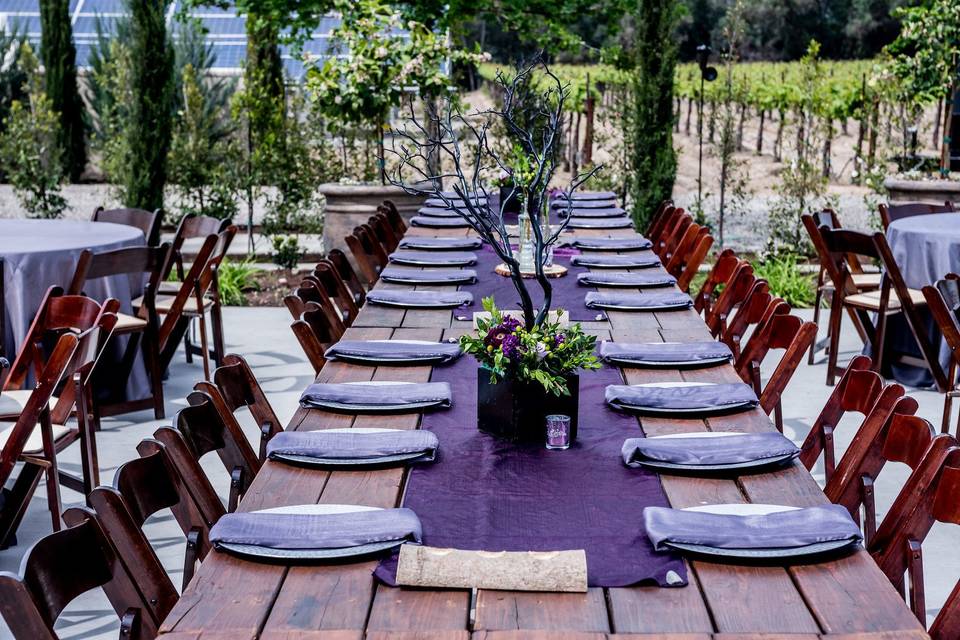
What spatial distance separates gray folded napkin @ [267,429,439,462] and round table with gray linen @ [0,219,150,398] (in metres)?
2.86

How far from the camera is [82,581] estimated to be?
1.99m

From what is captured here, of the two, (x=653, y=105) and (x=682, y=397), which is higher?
(x=653, y=105)

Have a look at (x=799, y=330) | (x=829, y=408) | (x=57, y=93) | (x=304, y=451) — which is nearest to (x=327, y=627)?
(x=304, y=451)

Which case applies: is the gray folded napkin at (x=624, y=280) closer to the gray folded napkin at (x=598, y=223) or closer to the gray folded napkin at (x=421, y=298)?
the gray folded napkin at (x=421, y=298)

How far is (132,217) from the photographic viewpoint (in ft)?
22.9

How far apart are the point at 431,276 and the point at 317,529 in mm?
2793

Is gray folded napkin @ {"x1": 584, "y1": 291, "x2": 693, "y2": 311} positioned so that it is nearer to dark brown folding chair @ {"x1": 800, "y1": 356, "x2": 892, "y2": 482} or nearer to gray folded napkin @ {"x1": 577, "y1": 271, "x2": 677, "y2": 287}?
gray folded napkin @ {"x1": 577, "y1": 271, "x2": 677, "y2": 287}

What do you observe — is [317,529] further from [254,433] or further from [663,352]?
[254,433]

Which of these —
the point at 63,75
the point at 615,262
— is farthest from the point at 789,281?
the point at 63,75

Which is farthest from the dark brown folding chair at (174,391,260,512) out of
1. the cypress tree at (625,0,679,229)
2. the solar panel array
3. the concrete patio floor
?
the solar panel array

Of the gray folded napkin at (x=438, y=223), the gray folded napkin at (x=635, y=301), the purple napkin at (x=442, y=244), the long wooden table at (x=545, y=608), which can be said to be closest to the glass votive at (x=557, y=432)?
the long wooden table at (x=545, y=608)

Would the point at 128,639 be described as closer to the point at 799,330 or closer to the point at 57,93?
the point at 799,330

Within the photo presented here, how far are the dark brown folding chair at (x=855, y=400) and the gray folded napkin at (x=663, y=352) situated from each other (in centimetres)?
42

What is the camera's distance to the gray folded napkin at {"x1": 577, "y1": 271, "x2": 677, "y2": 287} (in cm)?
479
